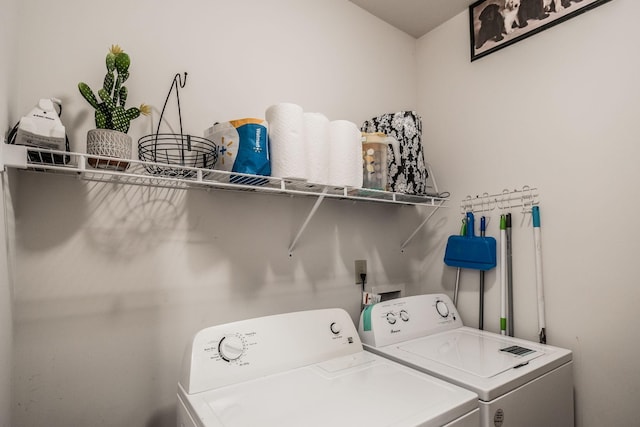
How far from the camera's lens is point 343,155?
1426mm

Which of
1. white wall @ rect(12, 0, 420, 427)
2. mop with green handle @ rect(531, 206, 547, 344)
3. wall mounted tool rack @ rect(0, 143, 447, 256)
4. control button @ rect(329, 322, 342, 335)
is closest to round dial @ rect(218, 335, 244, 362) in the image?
white wall @ rect(12, 0, 420, 427)

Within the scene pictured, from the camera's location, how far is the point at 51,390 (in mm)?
1096

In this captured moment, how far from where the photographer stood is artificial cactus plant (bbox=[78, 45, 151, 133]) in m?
1.08

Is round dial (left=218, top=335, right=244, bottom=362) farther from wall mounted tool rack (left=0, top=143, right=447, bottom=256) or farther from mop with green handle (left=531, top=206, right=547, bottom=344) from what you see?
mop with green handle (left=531, top=206, right=547, bottom=344)

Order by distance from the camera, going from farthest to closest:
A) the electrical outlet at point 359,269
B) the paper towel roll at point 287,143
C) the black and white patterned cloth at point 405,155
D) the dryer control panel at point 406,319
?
the electrical outlet at point 359,269, the black and white patterned cloth at point 405,155, the dryer control panel at point 406,319, the paper towel roll at point 287,143

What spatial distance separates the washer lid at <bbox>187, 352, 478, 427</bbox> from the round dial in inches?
3.8

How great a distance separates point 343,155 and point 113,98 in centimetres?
85

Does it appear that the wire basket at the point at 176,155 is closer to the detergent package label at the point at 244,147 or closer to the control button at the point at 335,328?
the detergent package label at the point at 244,147

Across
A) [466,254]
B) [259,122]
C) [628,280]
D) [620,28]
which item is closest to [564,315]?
[628,280]

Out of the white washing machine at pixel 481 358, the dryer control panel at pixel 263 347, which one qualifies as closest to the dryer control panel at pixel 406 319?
the white washing machine at pixel 481 358

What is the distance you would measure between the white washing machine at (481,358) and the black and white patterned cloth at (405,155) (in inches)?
23.1

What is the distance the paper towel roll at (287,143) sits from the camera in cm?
126

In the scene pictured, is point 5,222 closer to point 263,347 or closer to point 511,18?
point 263,347

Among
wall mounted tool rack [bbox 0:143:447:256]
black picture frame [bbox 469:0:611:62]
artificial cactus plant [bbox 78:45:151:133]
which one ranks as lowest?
wall mounted tool rack [bbox 0:143:447:256]
